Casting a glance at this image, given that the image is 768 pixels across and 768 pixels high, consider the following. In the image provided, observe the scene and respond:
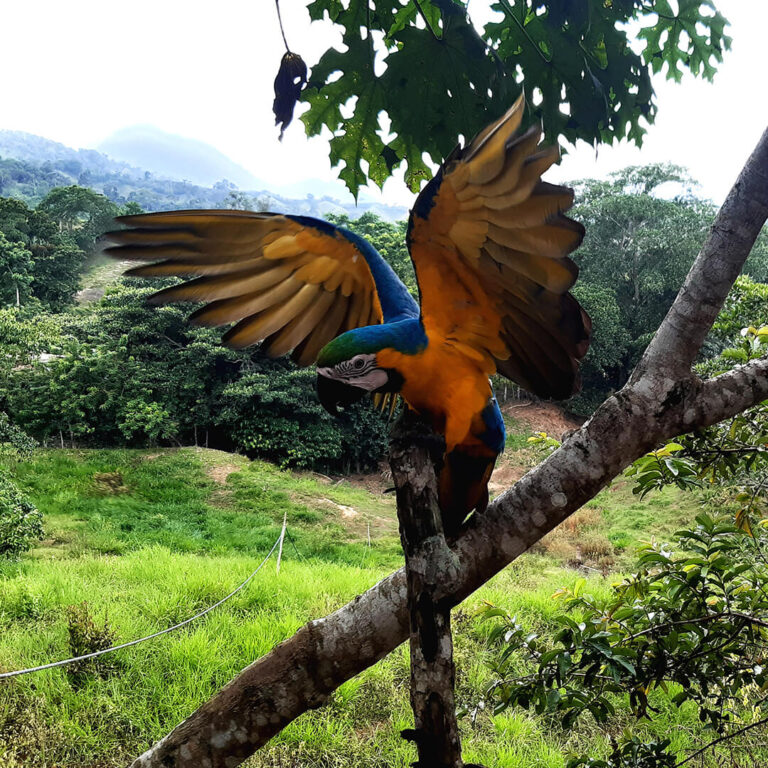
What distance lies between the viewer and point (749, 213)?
117 cm

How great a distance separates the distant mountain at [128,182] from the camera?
5112 centimetres

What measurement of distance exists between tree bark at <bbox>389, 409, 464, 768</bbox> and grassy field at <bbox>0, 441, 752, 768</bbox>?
0.87m

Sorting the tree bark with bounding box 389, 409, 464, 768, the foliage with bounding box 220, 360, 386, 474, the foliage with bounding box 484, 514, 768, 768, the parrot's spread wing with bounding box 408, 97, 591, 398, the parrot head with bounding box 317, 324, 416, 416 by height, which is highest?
the parrot's spread wing with bounding box 408, 97, 591, 398

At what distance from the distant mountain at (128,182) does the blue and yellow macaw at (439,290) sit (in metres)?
A: 0.16

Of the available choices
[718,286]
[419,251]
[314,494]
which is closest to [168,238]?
[419,251]

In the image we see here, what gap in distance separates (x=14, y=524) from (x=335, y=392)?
6.02 metres

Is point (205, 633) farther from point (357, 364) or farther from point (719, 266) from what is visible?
point (719, 266)

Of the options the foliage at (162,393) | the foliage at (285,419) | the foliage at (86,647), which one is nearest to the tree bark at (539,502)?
the foliage at (86,647)

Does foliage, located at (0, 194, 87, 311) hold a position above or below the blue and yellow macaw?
below

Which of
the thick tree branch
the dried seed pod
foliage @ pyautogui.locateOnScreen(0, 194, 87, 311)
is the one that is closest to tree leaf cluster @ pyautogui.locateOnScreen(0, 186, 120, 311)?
foliage @ pyautogui.locateOnScreen(0, 194, 87, 311)

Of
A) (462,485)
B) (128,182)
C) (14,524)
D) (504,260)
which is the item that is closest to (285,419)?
(14,524)

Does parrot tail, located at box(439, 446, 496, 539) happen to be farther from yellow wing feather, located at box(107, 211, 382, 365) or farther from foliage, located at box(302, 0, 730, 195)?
foliage, located at box(302, 0, 730, 195)

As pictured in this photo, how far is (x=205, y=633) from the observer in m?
3.71

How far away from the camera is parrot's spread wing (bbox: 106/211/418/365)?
1.12 m
